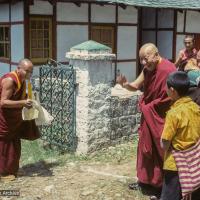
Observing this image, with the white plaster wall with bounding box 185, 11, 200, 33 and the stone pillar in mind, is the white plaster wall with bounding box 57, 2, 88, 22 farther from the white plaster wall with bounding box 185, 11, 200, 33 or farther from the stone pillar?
the stone pillar

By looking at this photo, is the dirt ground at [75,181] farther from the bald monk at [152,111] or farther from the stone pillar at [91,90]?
the stone pillar at [91,90]

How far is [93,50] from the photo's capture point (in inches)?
245

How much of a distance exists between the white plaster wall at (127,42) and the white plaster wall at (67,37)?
1.49 metres

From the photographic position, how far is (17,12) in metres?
10.6

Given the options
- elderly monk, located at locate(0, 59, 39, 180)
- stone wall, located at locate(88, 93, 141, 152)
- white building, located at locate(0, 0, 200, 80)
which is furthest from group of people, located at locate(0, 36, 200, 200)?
white building, located at locate(0, 0, 200, 80)

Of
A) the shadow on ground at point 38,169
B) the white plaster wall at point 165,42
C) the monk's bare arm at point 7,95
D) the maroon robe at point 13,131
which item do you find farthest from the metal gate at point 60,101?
the white plaster wall at point 165,42

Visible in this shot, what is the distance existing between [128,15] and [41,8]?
317cm

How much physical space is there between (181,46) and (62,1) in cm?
522

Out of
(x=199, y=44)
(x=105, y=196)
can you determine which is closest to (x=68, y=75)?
(x=105, y=196)

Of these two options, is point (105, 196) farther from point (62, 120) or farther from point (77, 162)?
point (62, 120)

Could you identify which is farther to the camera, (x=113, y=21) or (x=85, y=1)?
(x=113, y=21)

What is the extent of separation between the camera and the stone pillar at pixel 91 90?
20.3 ft

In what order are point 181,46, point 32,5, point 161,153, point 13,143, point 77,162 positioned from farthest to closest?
point 181,46, point 32,5, point 77,162, point 13,143, point 161,153

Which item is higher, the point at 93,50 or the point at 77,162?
the point at 93,50
